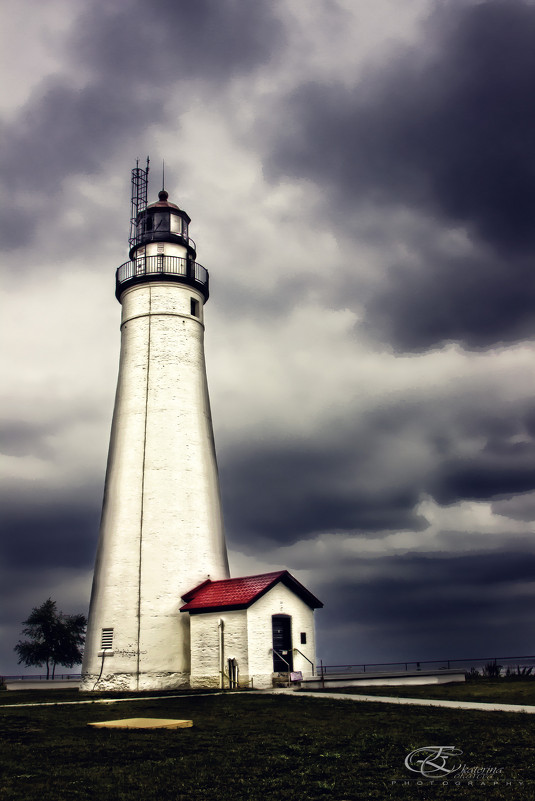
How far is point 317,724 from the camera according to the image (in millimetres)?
15984

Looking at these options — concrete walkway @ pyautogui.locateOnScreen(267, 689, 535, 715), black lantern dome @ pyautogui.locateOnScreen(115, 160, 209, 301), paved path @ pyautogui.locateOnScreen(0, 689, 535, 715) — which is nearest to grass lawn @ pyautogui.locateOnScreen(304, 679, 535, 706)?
concrete walkway @ pyautogui.locateOnScreen(267, 689, 535, 715)

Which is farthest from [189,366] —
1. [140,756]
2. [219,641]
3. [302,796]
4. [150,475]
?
[302,796]

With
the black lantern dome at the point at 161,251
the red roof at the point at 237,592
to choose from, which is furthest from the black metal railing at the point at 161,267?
the red roof at the point at 237,592

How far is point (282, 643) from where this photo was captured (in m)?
29.5

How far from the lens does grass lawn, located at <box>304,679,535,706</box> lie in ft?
70.4

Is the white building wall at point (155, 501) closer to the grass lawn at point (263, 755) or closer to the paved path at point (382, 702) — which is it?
the paved path at point (382, 702)

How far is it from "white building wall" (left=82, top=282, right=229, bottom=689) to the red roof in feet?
2.37

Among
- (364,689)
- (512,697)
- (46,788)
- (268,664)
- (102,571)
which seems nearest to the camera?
(46,788)

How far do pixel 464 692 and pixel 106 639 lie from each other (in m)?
15.2

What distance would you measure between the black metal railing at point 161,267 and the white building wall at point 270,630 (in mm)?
16054

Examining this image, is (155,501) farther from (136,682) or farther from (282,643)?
(282,643)

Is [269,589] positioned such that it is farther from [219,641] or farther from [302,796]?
[302,796]

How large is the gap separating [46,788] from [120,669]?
68.6ft

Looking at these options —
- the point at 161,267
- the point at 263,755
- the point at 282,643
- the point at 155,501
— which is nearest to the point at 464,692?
the point at 282,643
